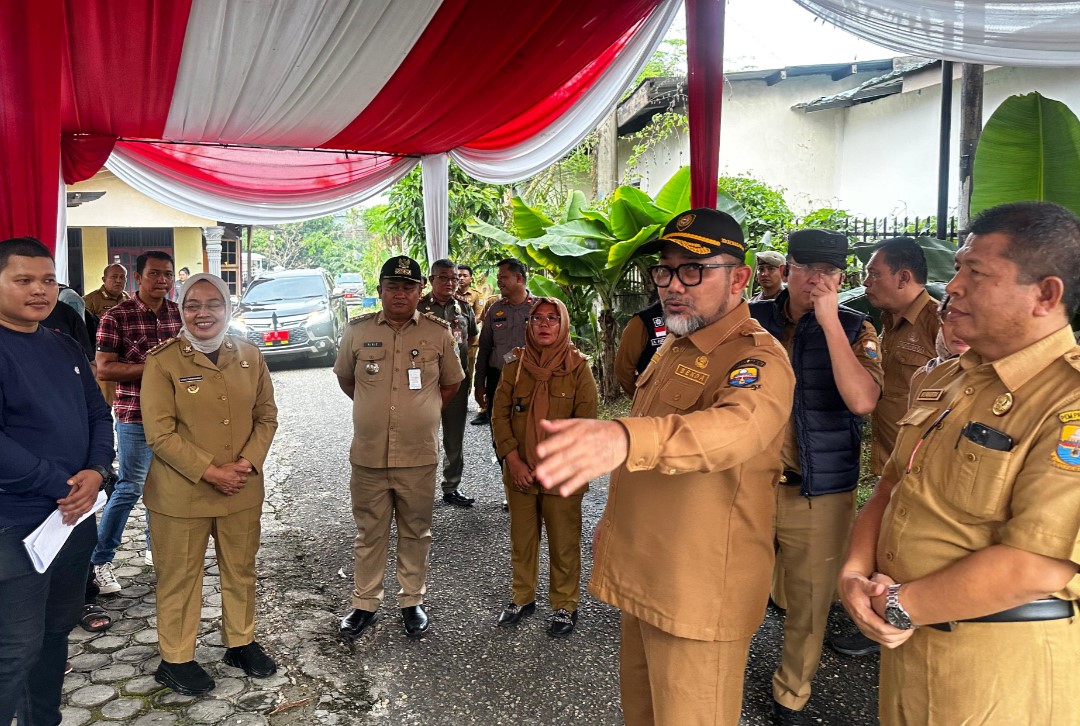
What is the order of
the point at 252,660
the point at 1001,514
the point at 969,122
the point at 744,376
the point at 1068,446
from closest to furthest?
the point at 1068,446 → the point at 1001,514 → the point at 744,376 → the point at 252,660 → the point at 969,122

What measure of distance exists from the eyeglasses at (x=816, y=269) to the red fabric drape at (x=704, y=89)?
99 cm

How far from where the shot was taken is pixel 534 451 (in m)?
3.76

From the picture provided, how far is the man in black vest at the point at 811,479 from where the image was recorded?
2.93 m

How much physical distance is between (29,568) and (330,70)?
11.3 ft

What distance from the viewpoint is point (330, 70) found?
4.58 meters

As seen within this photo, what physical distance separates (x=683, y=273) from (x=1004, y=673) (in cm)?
125

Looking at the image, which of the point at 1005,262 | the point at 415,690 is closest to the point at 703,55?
the point at 1005,262

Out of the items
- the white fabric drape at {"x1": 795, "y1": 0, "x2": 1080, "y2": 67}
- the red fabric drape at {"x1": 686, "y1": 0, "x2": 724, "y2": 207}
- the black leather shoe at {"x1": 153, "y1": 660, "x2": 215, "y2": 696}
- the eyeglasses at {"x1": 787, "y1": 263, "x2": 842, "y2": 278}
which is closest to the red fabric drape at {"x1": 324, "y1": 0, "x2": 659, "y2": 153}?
the red fabric drape at {"x1": 686, "y1": 0, "x2": 724, "y2": 207}

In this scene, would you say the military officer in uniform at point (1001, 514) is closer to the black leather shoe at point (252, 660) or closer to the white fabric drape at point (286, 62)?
the black leather shoe at point (252, 660)

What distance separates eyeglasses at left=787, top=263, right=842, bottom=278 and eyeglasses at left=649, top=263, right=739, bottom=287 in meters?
1.00

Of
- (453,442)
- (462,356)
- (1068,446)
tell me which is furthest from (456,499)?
(1068,446)

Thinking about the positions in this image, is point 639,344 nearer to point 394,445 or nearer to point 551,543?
point 551,543

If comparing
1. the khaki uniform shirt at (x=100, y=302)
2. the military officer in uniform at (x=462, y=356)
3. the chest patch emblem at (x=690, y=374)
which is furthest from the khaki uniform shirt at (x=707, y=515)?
the khaki uniform shirt at (x=100, y=302)

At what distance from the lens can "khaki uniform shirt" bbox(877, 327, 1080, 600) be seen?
1.38m
